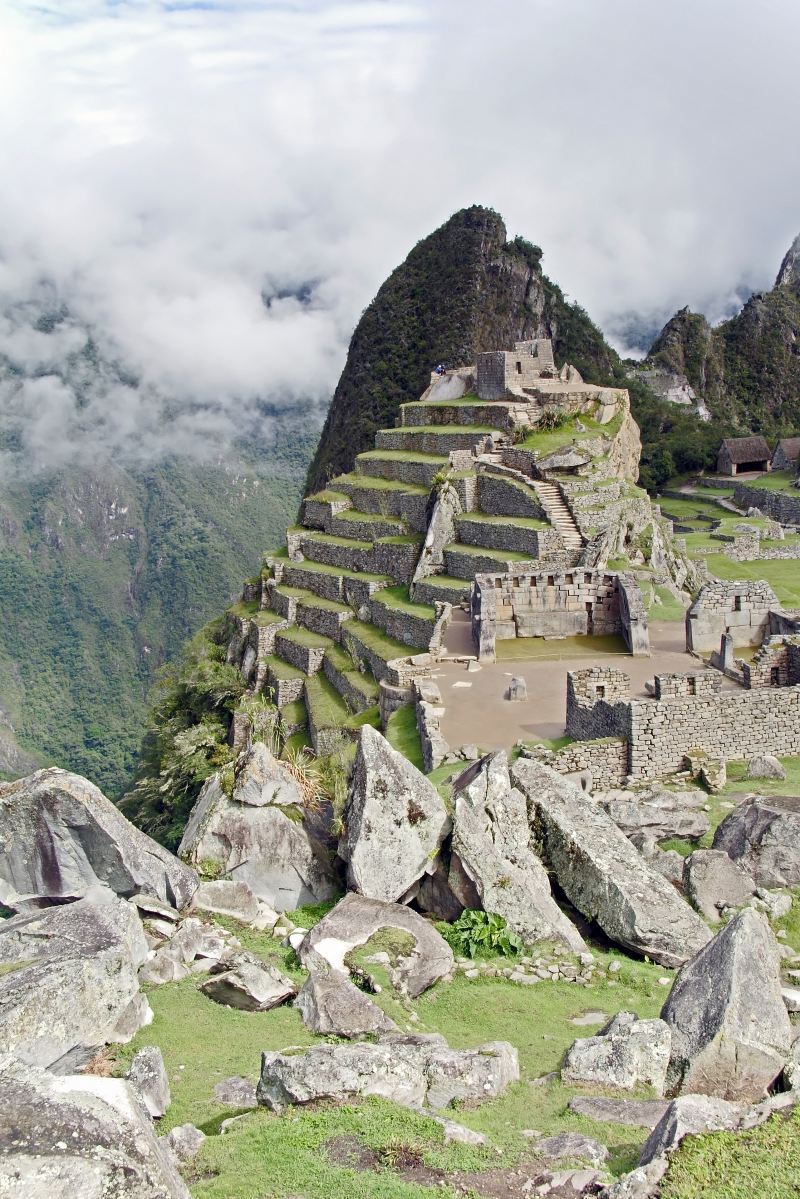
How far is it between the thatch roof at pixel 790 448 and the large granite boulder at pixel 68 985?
50.0 metres

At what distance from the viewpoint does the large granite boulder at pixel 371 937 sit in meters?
7.18

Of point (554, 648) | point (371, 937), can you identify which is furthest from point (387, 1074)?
point (554, 648)

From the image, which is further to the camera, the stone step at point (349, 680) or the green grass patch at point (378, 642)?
the green grass patch at point (378, 642)

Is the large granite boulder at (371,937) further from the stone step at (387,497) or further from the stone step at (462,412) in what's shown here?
the stone step at (462,412)

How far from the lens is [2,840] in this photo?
8.40 metres

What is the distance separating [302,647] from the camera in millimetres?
27375

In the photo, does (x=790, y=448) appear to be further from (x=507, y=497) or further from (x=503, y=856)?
(x=503, y=856)

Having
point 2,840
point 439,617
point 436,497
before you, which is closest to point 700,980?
point 2,840

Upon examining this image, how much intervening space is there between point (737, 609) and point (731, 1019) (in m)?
10.5

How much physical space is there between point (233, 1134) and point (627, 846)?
14.4ft

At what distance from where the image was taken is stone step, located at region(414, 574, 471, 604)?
23.1 meters

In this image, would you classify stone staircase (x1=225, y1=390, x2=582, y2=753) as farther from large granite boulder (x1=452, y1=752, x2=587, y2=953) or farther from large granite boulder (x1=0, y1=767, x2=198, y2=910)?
large granite boulder (x1=0, y1=767, x2=198, y2=910)

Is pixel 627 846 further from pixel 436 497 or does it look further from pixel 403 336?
pixel 403 336

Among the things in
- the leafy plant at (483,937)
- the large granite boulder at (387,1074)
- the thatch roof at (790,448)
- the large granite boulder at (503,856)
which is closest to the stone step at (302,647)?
the large granite boulder at (503,856)
